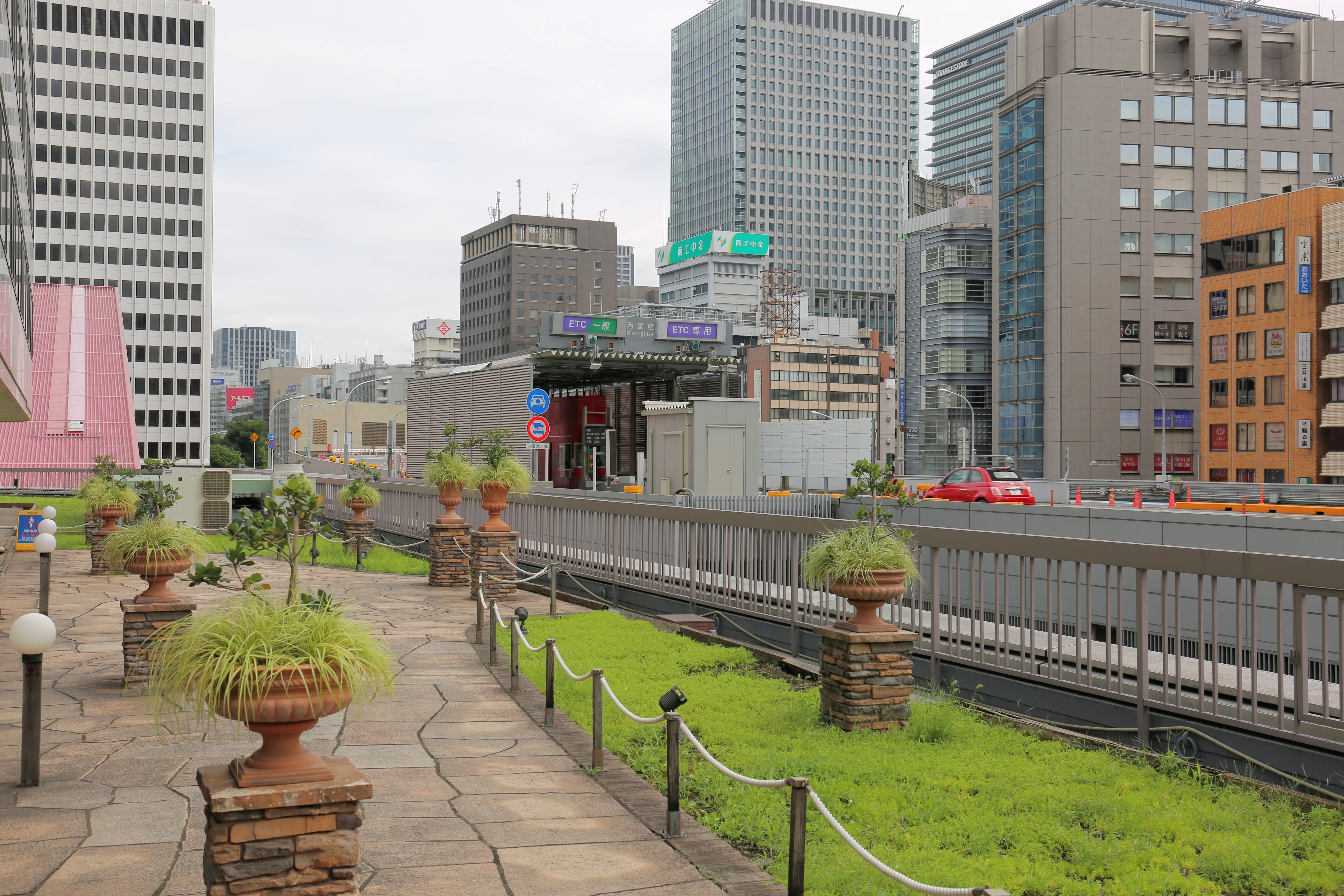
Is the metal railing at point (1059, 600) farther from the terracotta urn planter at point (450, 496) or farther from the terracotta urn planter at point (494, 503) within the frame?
the terracotta urn planter at point (450, 496)

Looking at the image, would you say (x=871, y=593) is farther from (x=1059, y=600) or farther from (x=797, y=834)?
(x=797, y=834)

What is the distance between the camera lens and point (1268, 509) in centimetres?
2997

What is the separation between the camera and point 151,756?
7574 millimetres

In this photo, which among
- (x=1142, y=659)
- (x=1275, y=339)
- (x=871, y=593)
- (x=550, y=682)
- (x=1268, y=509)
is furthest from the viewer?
(x=1275, y=339)

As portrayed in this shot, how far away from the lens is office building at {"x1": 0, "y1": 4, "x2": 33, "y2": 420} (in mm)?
13039

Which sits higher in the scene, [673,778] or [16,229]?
[16,229]

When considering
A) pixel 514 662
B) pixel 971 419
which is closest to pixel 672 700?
pixel 514 662

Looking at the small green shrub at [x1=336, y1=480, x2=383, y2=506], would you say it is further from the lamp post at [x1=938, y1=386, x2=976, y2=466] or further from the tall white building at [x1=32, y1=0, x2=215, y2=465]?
the tall white building at [x1=32, y1=0, x2=215, y2=465]

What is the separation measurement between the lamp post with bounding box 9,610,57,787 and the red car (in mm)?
25076

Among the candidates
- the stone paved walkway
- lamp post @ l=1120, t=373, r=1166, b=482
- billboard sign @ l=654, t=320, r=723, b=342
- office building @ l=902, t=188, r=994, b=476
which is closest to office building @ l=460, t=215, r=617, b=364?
office building @ l=902, t=188, r=994, b=476

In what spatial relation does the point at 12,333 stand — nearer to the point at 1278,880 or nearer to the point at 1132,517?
the point at 1278,880

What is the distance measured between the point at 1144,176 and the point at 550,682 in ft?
279

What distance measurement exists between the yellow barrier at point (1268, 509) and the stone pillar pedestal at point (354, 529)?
21.3 metres

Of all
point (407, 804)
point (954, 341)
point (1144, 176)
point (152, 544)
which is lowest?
point (407, 804)
